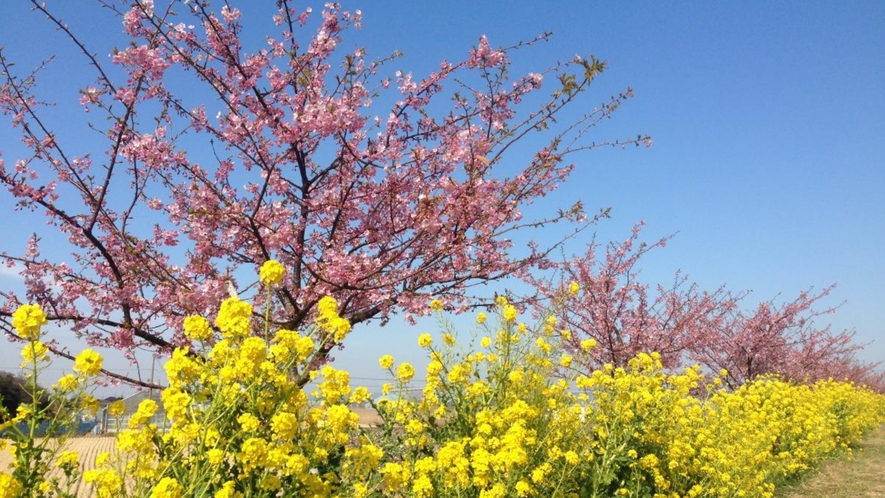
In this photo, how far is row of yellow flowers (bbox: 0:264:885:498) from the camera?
2639mm

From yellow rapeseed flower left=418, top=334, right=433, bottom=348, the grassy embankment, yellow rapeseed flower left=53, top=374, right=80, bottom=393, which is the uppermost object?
yellow rapeseed flower left=418, top=334, right=433, bottom=348

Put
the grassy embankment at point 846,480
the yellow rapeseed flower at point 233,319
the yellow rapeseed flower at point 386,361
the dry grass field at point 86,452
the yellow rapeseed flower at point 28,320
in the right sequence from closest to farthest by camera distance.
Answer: the yellow rapeseed flower at point 28,320 < the yellow rapeseed flower at point 233,319 < the yellow rapeseed flower at point 386,361 < the grassy embankment at point 846,480 < the dry grass field at point 86,452

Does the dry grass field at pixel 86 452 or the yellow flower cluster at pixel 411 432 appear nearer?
the yellow flower cluster at pixel 411 432

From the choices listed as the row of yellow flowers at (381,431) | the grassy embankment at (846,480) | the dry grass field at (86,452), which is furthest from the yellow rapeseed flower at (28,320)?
the grassy embankment at (846,480)

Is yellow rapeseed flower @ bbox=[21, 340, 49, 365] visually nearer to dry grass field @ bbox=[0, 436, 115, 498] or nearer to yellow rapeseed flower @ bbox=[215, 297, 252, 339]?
yellow rapeseed flower @ bbox=[215, 297, 252, 339]

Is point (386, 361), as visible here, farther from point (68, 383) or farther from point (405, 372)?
point (68, 383)

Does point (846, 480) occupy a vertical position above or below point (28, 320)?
below

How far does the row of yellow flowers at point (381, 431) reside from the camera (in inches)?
104

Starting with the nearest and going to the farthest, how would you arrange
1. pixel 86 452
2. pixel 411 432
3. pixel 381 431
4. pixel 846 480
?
1. pixel 411 432
2. pixel 381 431
3. pixel 846 480
4. pixel 86 452

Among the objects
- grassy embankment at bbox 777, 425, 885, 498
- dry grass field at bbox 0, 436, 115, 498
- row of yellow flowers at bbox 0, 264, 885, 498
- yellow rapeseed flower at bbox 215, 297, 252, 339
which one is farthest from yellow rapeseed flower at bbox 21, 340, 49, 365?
grassy embankment at bbox 777, 425, 885, 498

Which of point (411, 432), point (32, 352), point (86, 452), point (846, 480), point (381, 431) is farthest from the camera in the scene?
point (86, 452)

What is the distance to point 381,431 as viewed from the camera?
192 inches

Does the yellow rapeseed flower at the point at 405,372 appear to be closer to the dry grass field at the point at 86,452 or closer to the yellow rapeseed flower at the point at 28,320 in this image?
→ the yellow rapeseed flower at the point at 28,320

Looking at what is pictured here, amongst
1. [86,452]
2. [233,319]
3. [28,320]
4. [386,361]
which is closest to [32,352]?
[28,320]
